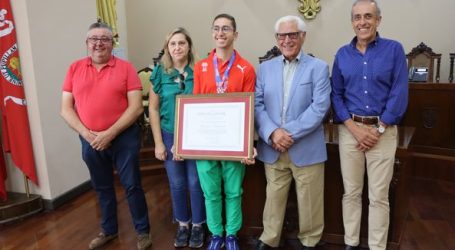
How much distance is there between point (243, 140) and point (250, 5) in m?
2.94

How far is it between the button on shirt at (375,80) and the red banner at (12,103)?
96.3 inches

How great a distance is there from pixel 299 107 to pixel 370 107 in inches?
15.0

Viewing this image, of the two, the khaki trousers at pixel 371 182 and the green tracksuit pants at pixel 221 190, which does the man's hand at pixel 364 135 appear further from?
the green tracksuit pants at pixel 221 190

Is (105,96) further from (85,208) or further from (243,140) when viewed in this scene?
(85,208)

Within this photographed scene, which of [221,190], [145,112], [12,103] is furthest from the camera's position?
[145,112]

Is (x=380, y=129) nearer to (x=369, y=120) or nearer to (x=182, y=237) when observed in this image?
(x=369, y=120)

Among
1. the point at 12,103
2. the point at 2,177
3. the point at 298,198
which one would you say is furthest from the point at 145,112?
the point at 298,198

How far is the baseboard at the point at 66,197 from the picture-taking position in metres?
3.12

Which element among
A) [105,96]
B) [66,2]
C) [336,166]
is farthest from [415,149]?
[66,2]

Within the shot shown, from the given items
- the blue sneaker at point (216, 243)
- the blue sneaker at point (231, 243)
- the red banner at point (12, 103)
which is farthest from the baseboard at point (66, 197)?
the blue sneaker at point (231, 243)

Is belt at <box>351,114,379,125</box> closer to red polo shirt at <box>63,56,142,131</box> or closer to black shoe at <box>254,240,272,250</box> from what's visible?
black shoe at <box>254,240,272,250</box>

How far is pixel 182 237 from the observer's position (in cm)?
246

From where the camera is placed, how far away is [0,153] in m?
3.01

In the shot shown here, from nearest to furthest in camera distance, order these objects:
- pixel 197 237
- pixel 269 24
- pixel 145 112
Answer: pixel 197 237 → pixel 145 112 → pixel 269 24
